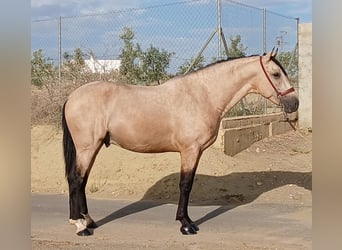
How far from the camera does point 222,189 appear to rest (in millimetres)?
8461

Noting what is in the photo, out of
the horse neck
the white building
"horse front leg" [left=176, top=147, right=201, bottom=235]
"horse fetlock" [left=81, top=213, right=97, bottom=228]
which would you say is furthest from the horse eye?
the white building

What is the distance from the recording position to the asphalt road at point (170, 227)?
5422mm

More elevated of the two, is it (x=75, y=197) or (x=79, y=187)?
(x=79, y=187)

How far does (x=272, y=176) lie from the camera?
9.30 meters

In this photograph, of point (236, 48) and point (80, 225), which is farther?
point (236, 48)

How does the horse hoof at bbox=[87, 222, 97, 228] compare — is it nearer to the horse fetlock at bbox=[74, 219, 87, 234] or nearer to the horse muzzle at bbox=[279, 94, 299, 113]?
the horse fetlock at bbox=[74, 219, 87, 234]

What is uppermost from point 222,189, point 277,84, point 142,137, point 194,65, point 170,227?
point 194,65

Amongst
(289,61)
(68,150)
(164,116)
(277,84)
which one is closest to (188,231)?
(164,116)

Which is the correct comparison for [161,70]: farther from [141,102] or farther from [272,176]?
[141,102]

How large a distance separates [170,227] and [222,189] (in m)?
2.39

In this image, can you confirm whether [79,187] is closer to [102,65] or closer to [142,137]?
[142,137]

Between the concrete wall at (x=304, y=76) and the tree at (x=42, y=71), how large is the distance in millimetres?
5986

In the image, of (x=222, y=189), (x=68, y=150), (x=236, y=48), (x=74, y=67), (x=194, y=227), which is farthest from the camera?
(x=74, y=67)

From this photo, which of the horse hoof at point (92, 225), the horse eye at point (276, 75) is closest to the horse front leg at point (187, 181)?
the horse hoof at point (92, 225)
